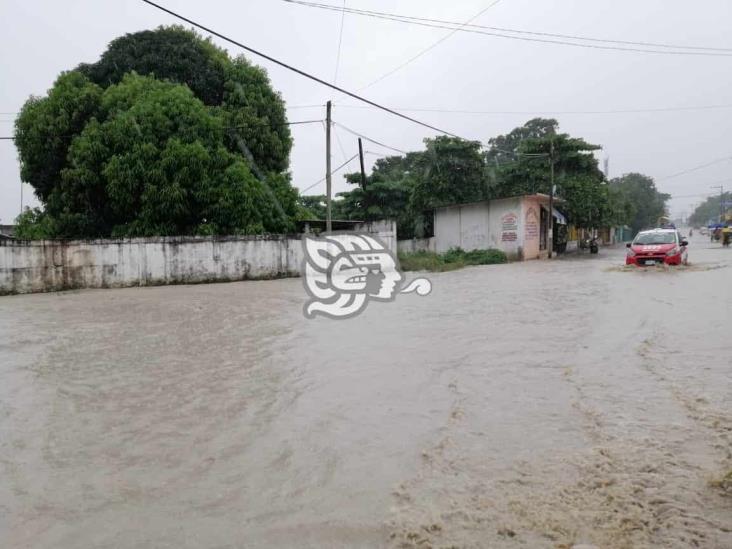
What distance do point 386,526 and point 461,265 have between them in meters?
19.8

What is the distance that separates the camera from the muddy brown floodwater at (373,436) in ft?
8.82

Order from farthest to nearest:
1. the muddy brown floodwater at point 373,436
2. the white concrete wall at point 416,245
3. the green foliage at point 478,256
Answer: the white concrete wall at point 416,245, the green foliage at point 478,256, the muddy brown floodwater at point 373,436

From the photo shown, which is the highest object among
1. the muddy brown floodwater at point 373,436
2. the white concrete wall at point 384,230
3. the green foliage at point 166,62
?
the green foliage at point 166,62

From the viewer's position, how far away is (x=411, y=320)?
8906mm

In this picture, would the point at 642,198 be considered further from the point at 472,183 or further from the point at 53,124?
the point at 53,124

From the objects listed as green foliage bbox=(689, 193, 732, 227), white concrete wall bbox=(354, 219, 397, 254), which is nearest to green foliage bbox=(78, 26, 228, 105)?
white concrete wall bbox=(354, 219, 397, 254)

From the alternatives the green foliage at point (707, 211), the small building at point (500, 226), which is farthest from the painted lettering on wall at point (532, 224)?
the green foliage at point (707, 211)

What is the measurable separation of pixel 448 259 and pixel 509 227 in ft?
16.0

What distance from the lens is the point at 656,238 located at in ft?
55.8

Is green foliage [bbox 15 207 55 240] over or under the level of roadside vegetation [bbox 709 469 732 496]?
over

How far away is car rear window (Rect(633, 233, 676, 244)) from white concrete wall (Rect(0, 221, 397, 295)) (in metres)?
10.9

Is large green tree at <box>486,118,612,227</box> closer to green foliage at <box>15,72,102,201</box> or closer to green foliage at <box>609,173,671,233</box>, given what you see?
green foliage at <box>15,72,102,201</box>

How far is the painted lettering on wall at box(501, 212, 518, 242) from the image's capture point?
85.0 feet

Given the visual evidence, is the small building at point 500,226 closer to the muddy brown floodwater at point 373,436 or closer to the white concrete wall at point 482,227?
the white concrete wall at point 482,227
